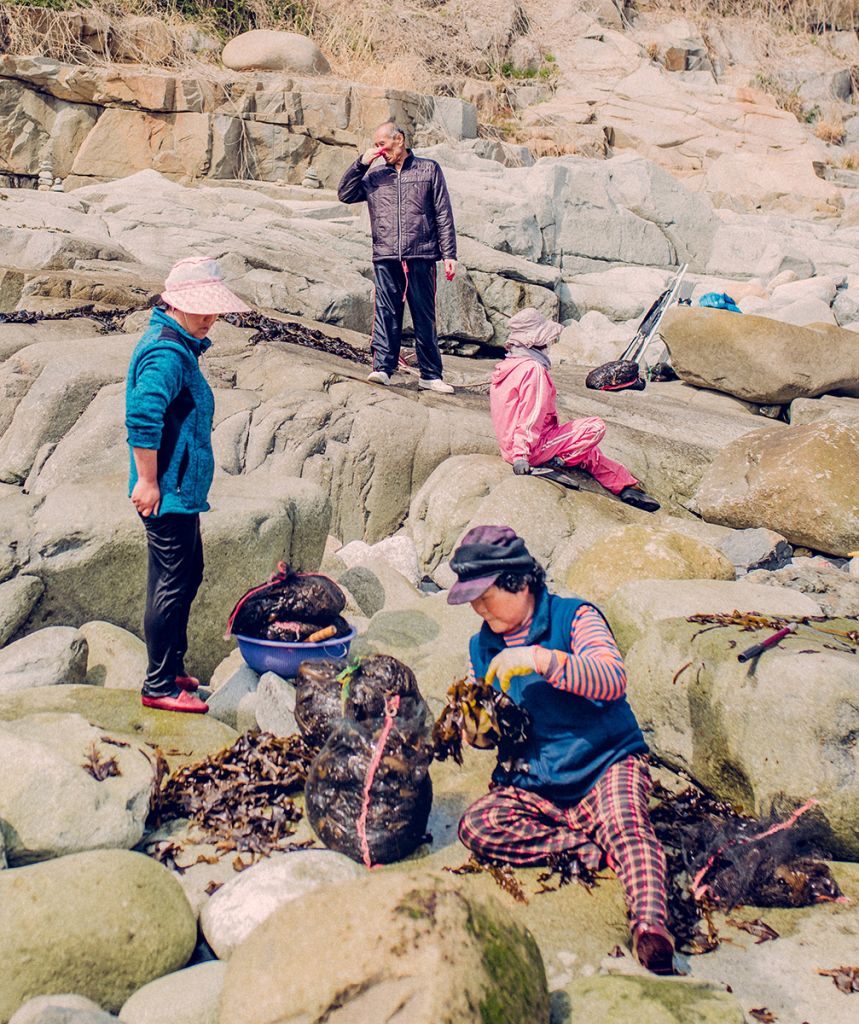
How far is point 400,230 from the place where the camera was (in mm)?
8703

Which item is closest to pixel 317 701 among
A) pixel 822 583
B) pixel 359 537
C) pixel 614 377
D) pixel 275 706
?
pixel 275 706

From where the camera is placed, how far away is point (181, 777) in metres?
4.38

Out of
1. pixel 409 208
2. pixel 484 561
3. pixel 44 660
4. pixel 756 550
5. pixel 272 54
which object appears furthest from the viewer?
pixel 272 54

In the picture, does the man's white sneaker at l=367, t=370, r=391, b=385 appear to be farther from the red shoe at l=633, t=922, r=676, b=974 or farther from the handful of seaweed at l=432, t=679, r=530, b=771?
the red shoe at l=633, t=922, r=676, b=974

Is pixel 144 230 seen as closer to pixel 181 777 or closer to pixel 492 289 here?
pixel 492 289

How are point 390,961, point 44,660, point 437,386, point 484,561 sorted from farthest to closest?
1. point 437,386
2. point 44,660
3. point 484,561
4. point 390,961

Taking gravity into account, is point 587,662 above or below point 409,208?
below

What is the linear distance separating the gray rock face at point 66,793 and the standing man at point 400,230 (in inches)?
210

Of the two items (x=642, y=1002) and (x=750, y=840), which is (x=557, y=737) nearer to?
(x=750, y=840)

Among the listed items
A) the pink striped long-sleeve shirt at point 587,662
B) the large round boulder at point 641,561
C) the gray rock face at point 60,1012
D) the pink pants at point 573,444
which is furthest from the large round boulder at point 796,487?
the gray rock face at point 60,1012

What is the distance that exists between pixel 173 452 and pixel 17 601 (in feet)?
5.05

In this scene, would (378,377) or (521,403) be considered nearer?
(521,403)

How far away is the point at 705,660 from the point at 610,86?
25.6 metres

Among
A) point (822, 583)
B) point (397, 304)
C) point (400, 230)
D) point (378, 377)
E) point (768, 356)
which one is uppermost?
point (400, 230)
